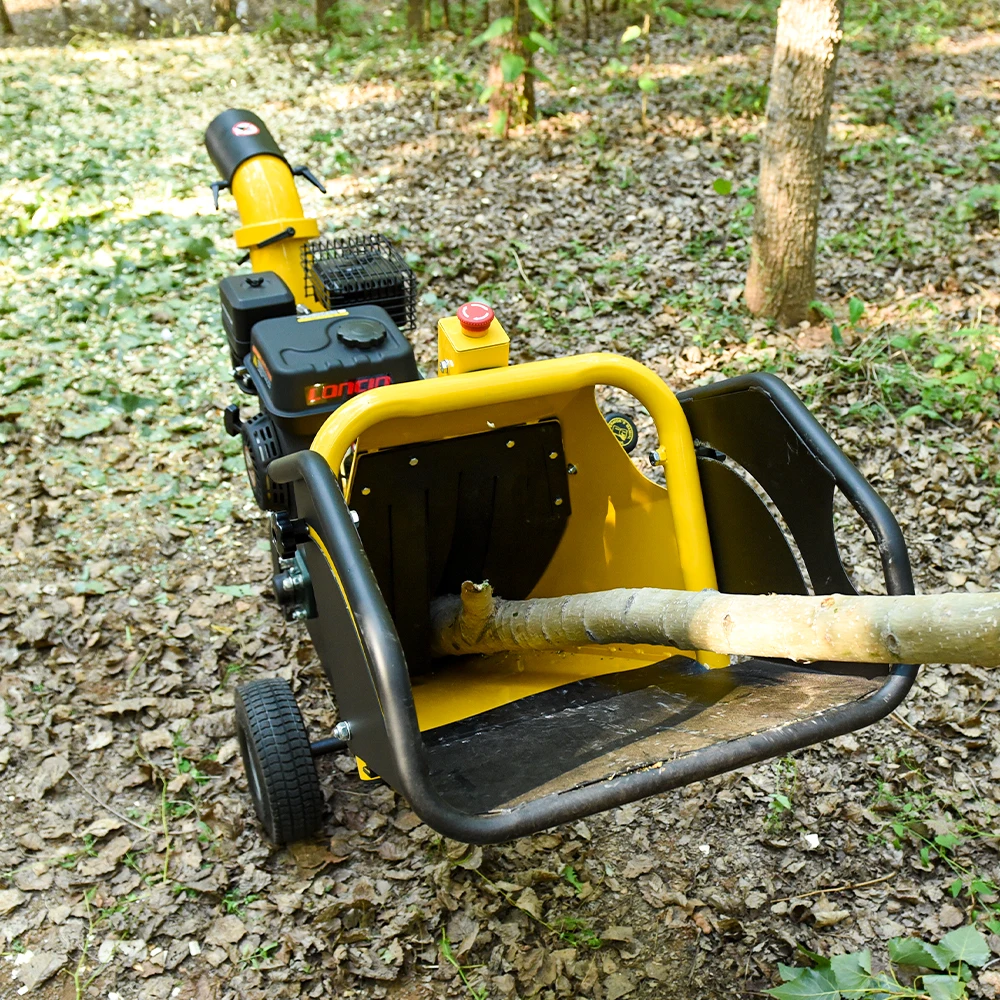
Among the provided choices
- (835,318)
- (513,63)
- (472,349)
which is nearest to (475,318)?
(472,349)

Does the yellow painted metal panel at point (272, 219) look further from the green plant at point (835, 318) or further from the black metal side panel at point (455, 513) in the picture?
the green plant at point (835, 318)

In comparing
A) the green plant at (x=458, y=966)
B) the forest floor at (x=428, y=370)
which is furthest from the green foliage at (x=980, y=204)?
the green plant at (x=458, y=966)

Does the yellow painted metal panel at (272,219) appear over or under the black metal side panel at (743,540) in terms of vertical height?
over

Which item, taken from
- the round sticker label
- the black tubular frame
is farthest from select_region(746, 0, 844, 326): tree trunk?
the black tubular frame

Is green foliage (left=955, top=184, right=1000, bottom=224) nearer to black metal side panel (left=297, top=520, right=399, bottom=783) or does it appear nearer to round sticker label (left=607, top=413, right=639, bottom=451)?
round sticker label (left=607, top=413, right=639, bottom=451)

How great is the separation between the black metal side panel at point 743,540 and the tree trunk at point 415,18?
810 cm

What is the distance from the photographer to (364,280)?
330 cm

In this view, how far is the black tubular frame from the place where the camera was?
5.64ft

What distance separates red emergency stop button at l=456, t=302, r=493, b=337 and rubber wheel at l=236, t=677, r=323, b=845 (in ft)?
4.12

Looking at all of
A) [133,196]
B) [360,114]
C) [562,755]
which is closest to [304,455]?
[562,755]

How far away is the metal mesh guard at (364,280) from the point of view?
3301 mm

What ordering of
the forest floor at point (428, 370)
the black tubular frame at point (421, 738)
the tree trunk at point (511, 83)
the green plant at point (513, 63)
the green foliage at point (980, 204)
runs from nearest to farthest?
1. the black tubular frame at point (421, 738)
2. the forest floor at point (428, 370)
3. the green foliage at point (980, 204)
4. the green plant at point (513, 63)
5. the tree trunk at point (511, 83)

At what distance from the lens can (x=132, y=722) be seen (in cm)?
337

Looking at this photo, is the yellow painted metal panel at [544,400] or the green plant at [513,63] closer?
the yellow painted metal panel at [544,400]
